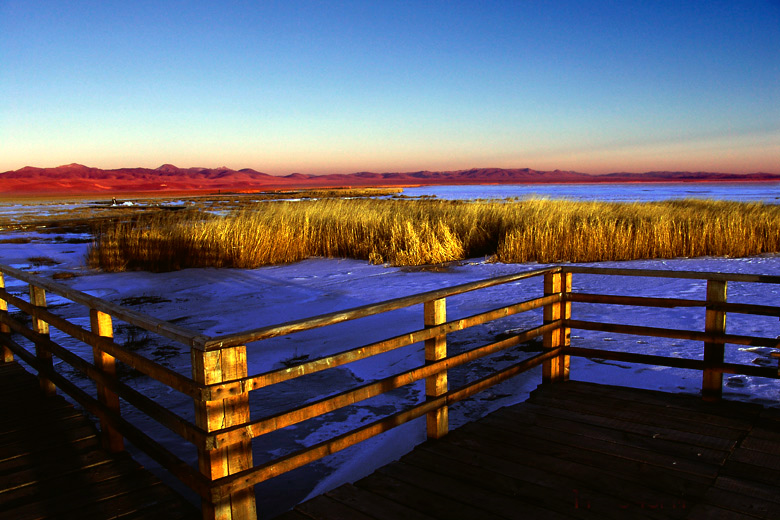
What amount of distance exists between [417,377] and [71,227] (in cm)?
3223

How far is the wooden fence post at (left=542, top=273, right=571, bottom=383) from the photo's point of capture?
189 inches

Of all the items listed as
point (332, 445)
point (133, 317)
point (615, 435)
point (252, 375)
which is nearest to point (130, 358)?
point (133, 317)

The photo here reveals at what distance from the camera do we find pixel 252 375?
3.76 m

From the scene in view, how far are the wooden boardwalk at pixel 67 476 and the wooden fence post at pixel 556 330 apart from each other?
309 centimetres

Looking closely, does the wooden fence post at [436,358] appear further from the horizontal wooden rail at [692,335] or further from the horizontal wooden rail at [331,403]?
the horizontal wooden rail at [692,335]

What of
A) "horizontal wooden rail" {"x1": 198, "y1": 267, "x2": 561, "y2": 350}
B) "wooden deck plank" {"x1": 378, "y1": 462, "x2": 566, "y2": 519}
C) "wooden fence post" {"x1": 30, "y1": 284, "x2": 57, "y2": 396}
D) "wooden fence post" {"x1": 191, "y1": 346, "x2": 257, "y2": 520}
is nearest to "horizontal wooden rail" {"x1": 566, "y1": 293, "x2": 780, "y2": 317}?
"horizontal wooden rail" {"x1": 198, "y1": 267, "x2": 561, "y2": 350}

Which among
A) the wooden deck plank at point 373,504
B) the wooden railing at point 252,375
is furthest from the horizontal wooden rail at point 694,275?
the wooden deck plank at point 373,504

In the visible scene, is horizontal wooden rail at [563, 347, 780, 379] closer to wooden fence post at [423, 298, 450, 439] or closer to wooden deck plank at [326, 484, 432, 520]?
wooden fence post at [423, 298, 450, 439]

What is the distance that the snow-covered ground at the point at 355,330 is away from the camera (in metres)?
5.27

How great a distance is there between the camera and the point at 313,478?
4.68m

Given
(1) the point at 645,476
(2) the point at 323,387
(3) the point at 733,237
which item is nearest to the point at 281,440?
(2) the point at 323,387

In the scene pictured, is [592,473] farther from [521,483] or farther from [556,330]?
[556,330]

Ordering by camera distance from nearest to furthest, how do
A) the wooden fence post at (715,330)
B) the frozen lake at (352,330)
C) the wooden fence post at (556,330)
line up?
the wooden fence post at (715,330) → the wooden fence post at (556,330) → the frozen lake at (352,330)

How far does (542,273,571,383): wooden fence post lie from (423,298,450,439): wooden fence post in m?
1.37
